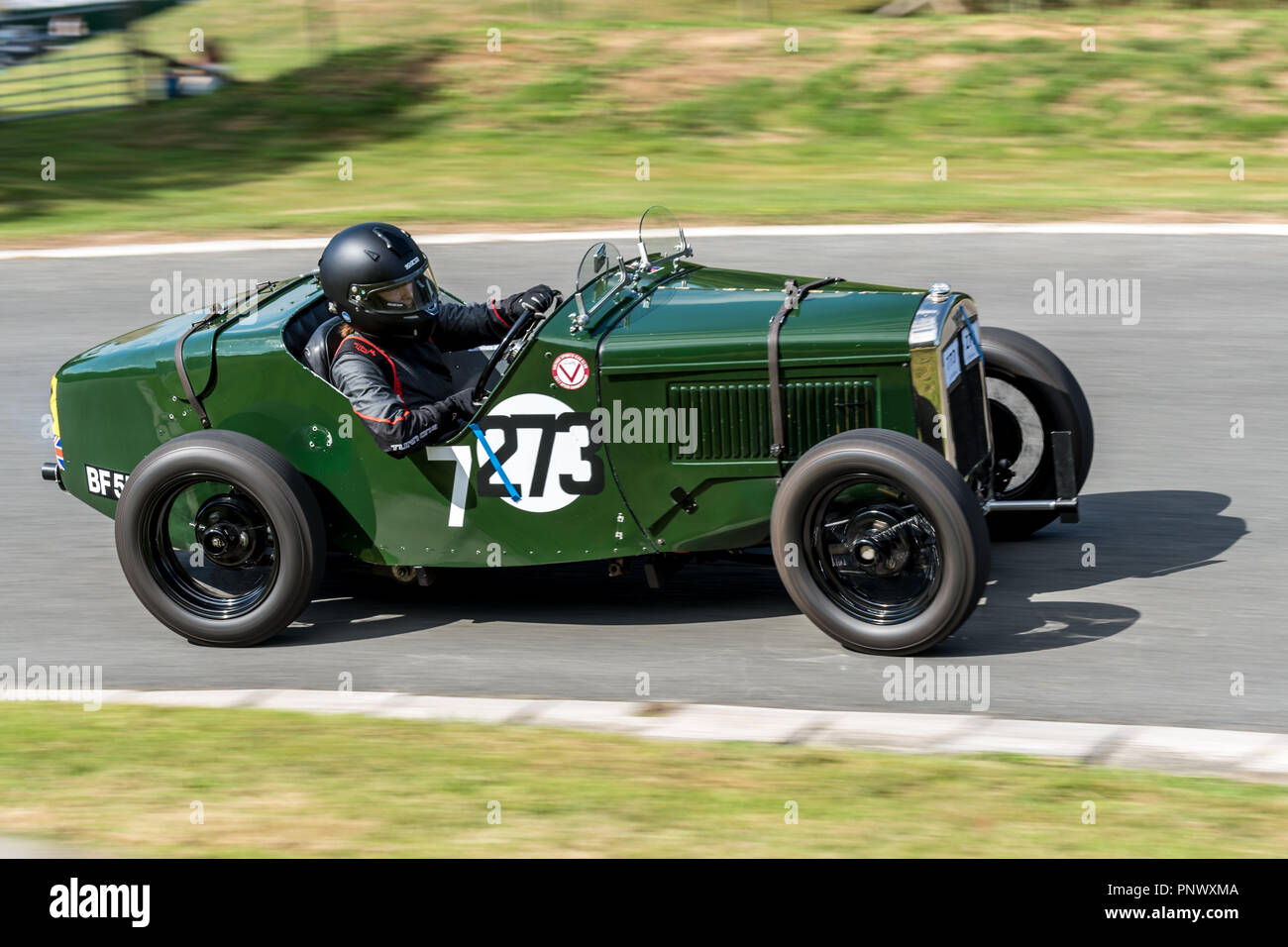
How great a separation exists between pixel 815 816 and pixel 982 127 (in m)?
12.8

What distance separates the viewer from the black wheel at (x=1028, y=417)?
21.1 feet

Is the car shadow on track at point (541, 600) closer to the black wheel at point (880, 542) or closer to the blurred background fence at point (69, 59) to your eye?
the black wheel at point (880, 542)

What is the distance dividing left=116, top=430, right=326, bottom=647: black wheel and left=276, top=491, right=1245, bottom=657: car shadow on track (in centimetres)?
25

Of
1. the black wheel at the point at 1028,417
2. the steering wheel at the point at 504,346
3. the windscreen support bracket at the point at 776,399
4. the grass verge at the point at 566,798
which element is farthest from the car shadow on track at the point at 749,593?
the grass verge at the point at 566,798

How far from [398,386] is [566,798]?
2.10 m

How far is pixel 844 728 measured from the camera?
16.3 feet

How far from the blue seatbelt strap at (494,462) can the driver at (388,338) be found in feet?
0.29

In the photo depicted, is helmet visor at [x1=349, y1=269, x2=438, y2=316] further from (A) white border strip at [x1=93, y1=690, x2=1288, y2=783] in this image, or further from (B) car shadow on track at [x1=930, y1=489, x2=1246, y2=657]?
(B) car shadow on track at [x1=930, y1=489, x2=1246, y2=657]

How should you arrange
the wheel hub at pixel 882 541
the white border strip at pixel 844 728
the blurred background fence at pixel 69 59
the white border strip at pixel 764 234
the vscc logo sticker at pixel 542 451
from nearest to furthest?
the white border strip at pixel 844 728 → the wheel hub at pixel 882 541 → the vscc logo sticker at pixel 542 451 → the white border strip at pixel 764 234 → the blurred background fence at pixel 69 59

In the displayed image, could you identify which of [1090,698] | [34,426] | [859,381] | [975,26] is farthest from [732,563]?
[975,26]

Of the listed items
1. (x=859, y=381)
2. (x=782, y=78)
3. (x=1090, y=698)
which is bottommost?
(x=1090, y=698)

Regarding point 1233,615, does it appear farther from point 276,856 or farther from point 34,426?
point 34,426

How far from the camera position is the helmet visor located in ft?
19.4

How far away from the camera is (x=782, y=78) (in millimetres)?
17188
